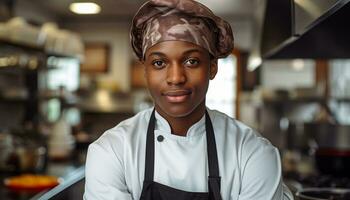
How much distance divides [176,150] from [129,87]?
A: 19.4 ft

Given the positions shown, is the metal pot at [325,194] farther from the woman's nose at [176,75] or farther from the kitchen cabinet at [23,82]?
the kitchen cabinet at [23,82]

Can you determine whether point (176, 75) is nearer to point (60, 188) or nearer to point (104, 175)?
point (104, 175)

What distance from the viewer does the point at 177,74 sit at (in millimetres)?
919

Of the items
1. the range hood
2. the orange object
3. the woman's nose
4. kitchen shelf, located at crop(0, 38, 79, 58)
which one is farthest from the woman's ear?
kitchen shelf, located at crop(0, 38, 79, 58)

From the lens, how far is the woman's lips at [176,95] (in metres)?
0.93

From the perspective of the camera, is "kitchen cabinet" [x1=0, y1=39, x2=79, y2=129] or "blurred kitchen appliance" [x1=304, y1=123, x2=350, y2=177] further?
"kitchen cabinet" [x1=0, y1=39, x2=79, y2=129]

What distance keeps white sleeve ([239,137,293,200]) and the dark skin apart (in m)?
0.17

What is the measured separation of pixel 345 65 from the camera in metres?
5.03

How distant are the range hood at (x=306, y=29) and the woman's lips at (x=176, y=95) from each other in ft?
1.15

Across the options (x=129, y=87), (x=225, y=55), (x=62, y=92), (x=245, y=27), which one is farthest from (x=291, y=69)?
(x=225, y=55)

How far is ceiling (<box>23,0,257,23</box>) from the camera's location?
554 centimetres

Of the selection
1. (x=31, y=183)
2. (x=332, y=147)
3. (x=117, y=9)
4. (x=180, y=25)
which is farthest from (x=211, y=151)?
(x=117, y=9)

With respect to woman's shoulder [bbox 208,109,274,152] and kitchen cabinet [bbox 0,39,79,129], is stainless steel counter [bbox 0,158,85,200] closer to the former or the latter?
woman's shoulder [bbox 208,109,274,152]

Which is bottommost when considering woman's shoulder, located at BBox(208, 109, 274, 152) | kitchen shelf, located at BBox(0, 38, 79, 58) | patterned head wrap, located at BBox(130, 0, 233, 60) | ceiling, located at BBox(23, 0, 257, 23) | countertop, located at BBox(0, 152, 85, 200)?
countertop, located at BBox(0, 152, 85, 200)
